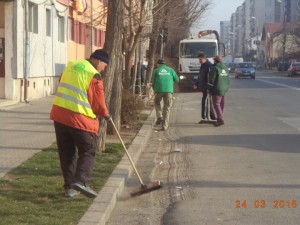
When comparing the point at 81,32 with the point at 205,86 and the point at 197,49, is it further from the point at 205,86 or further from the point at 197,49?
the point at 205,86

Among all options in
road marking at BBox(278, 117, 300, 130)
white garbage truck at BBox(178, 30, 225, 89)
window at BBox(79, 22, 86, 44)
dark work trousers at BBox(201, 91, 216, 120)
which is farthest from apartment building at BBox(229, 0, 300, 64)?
dark work trousers at BBox(201, 91, 216, 120)

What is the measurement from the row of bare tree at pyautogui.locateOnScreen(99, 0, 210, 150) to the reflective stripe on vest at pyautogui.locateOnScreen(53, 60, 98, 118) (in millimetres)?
3527

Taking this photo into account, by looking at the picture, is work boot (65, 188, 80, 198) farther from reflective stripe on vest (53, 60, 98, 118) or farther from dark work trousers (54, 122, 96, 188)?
reflective stripe on vest (53, 60, 98, 118)

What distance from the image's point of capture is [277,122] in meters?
17.1

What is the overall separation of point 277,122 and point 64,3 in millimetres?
15023

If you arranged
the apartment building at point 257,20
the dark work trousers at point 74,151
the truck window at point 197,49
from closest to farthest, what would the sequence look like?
the dark work trousers at point 74,151, the truck window at point 197,49, the apartment building at point 257,20

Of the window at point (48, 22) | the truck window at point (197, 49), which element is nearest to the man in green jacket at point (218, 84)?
the window at point (48, 22)

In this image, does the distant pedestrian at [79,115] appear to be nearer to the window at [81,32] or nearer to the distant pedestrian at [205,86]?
the distant pedestrian at [205,86]

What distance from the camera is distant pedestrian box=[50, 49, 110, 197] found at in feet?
23.7

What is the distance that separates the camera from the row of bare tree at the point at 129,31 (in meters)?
11.2

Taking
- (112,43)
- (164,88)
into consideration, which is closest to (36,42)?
(164,88)

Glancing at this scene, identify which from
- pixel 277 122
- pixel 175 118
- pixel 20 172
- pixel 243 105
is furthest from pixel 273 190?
pixel 243 105

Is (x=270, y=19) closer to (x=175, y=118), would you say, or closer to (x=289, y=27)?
(x=289, y=27)

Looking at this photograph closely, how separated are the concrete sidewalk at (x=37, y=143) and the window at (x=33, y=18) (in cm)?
352
